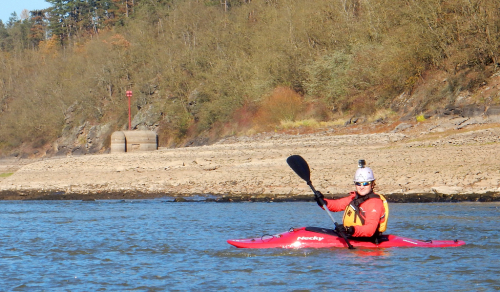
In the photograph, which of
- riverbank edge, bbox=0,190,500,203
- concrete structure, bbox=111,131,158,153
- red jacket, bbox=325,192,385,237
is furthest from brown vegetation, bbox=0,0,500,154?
red jacket, bbox=325,192,385,237

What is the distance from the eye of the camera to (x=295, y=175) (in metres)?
17.5

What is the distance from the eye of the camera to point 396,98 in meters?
28.0

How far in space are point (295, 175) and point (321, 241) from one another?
28.6 ft

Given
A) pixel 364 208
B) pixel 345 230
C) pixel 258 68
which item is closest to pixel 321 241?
pixel 345 230

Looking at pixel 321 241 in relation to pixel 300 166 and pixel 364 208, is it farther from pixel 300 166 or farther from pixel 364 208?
pixel 300 166

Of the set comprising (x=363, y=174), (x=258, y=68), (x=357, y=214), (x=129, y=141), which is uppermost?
(x=258, y=68)

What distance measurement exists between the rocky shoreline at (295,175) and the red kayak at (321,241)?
5465 mm

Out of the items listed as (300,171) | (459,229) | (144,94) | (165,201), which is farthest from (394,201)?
(144,94)

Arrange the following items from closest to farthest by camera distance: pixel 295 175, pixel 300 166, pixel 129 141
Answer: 1. pixel 300 166
2. pixel 295 175
3. pixel 129 141

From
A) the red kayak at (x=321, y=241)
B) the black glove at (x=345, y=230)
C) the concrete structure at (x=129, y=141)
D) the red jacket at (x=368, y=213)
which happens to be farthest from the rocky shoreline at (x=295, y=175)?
the concrete structure at (x=129, y=141)

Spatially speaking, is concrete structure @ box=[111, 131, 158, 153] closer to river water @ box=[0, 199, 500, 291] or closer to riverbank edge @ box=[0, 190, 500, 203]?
riverbank edge @ box=[0, 190, 500, 203]

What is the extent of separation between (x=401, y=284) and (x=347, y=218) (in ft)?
4.61

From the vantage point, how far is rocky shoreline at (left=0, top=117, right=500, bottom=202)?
49.9 feet

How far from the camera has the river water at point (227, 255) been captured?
7.24 meters
